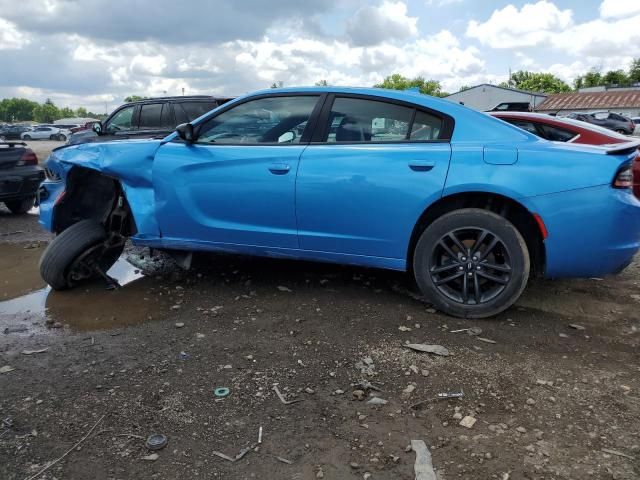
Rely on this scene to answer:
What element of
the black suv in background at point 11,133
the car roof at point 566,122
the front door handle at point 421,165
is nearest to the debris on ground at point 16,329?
the front door handle at point 421,165

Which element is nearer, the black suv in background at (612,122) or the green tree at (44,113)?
the black suv in background at (612,122)

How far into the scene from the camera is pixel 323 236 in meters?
3.84

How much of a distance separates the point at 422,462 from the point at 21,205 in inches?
317

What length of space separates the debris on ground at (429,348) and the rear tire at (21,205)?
7.19 metres

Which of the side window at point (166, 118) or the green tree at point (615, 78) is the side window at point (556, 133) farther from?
the green tree at point (615, 78)

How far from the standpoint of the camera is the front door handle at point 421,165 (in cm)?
351

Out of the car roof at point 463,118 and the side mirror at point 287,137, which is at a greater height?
the car roof at point 463,118

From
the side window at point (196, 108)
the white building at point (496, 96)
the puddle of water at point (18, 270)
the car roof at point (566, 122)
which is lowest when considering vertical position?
the puddle of water at point (18, 270)

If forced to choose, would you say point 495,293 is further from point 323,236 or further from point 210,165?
point 210,165

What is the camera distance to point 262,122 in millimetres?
4102

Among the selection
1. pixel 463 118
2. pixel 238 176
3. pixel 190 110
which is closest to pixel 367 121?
pixel 463 118

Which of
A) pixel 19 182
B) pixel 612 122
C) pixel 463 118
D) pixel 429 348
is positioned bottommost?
pixel 429 348

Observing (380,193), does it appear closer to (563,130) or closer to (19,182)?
(563,130)

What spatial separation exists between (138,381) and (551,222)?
109 inches
